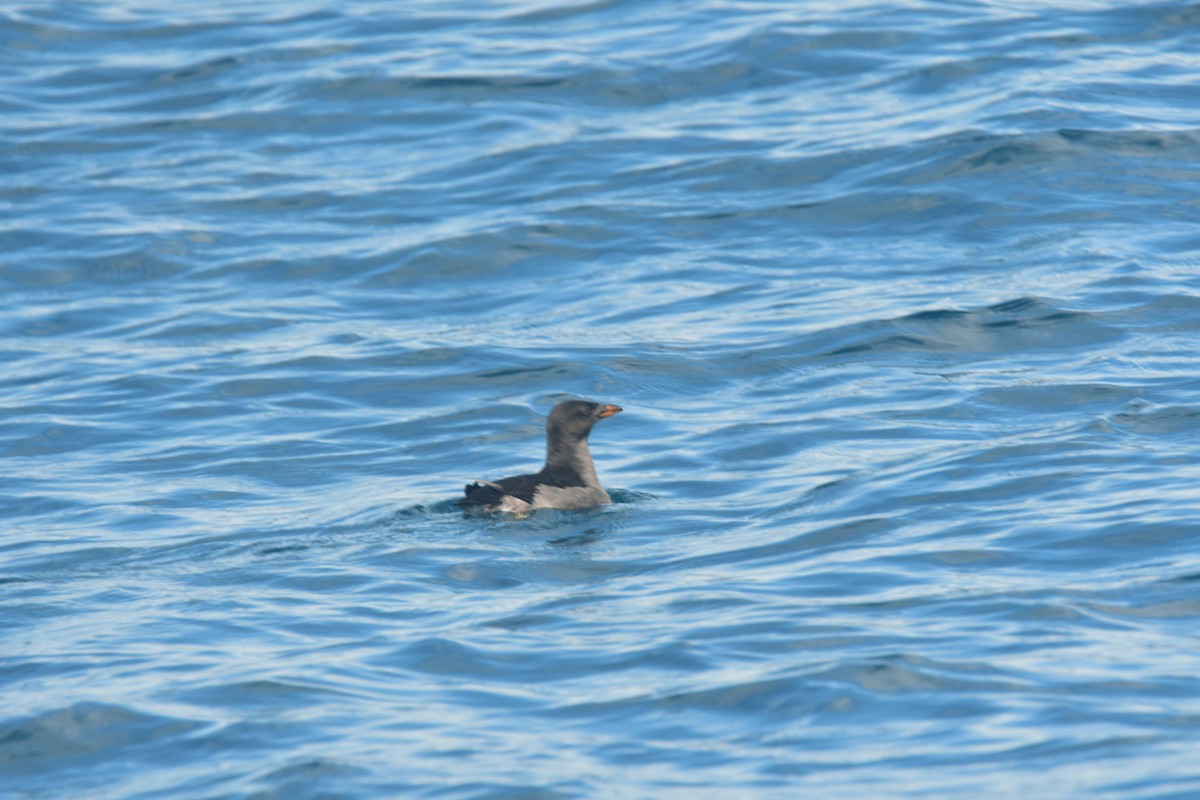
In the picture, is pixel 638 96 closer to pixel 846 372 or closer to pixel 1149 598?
pixel 846 372

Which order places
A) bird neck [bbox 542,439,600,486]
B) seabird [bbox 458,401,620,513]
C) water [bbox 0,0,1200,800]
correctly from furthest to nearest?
bird neck [bbox 542,439,600,486] < seabird [bbox 458,401,620,513] < water [bbox 0,0,1200,800]

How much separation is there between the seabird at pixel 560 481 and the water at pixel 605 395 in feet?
0.92

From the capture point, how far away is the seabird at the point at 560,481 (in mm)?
10695

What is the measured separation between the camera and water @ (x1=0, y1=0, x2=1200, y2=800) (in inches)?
289

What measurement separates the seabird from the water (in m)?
0.28

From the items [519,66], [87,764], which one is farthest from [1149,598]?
Answer: [519,66]

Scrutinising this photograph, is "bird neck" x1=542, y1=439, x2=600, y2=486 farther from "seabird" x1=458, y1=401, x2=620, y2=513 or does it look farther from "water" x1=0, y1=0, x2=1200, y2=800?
"water" x1=0, y1=0, x2=1200, y2=800

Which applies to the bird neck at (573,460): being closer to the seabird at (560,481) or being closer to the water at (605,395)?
the seabird at (560,481)

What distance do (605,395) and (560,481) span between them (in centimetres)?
263

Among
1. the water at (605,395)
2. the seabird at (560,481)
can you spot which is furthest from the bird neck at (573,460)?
the water at (605,395)

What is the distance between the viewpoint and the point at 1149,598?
8305mm

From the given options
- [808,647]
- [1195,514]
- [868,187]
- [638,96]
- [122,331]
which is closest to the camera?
[808,647]

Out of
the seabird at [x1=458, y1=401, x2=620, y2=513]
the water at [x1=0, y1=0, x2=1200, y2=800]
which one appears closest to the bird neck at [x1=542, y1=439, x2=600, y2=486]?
the seabird at [x1=458, y1=401, x2=620, y2=513]

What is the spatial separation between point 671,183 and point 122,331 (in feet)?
19.6
